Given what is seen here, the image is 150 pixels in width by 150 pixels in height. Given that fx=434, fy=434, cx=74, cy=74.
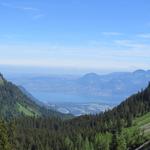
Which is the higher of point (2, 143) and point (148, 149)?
point (2, 143)

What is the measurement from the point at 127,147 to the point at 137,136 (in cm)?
1090

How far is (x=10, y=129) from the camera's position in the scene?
437 ft

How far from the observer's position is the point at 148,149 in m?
112

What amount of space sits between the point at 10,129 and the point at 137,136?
58.4 metres

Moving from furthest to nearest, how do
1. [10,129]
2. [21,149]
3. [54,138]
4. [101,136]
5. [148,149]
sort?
1. [54,138]
2. [101,136]
3. [21,149]
4. [10,129]
5. [148,149]

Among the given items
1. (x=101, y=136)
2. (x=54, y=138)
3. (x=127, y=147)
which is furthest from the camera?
(x=54, y=138)

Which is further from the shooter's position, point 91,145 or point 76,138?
point 76,138

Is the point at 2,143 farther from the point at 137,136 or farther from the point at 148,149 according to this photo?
the point at 137,136

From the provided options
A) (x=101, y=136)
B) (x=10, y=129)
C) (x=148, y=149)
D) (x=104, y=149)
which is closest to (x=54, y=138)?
(x=101, y=136)

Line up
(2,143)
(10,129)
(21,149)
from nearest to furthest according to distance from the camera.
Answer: (2,143), (10,129), (21,149)

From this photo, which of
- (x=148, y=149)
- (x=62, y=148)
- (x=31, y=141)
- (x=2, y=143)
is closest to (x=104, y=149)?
(x=62, y=148)

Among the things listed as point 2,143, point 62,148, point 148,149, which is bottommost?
point 62,148

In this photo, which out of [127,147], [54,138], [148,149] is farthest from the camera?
[54,138]

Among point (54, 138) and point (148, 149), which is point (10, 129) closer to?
point (148, 149)
